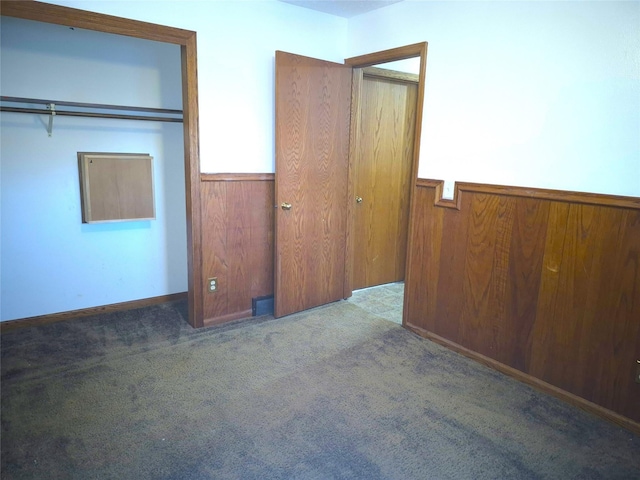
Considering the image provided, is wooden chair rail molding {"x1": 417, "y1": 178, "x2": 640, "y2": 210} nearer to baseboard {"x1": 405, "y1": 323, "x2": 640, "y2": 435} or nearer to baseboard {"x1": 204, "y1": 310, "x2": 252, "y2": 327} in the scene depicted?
baseboard {"x1": 405, "y1": 323, "x2": 640, "y2": 435}

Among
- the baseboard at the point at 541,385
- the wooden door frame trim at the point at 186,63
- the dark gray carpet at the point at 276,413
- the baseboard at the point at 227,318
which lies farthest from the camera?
the baseboard at the point at 227,318

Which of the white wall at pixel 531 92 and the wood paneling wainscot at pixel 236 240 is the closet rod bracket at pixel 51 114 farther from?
the white wall at pixel 531 92

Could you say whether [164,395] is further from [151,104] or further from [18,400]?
[151,104]

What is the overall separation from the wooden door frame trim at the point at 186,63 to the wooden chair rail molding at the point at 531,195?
152cm

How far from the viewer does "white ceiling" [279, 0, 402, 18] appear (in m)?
2.95

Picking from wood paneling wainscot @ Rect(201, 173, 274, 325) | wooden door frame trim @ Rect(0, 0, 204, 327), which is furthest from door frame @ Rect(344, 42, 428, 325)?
wooden door frame trim @ Rect(0, 0, 204, 327)

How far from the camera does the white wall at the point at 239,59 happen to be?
273cm

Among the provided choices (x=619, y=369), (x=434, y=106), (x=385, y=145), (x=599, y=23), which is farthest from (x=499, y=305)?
(x=385, y=145)

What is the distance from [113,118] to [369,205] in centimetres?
216

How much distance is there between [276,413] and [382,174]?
8.02ft

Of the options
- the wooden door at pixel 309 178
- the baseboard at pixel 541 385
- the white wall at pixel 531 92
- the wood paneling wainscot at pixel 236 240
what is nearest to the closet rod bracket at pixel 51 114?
the wood paneling wainscot at pixel 236 240

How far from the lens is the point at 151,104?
127 inches

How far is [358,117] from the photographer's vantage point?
349 cm

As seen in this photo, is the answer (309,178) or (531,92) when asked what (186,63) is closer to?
(309,178)
